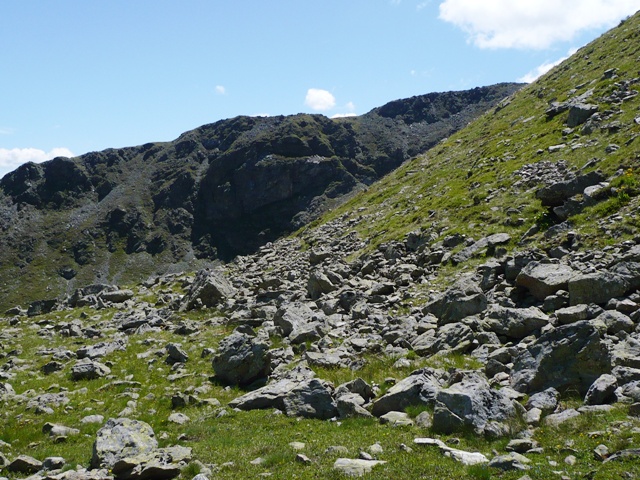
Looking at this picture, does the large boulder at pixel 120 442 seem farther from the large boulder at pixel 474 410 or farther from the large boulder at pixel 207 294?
the large boulder at pixel 207 294

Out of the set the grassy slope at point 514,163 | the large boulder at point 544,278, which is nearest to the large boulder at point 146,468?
the large boulder at point 544,278

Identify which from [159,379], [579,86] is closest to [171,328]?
[159,379]

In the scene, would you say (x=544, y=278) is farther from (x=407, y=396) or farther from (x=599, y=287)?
(x=407, y=396)

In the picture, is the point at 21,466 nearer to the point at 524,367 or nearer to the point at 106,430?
the point at 106,430

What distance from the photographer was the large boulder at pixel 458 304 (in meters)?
22.5

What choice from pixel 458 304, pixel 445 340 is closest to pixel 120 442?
pixel 445 340

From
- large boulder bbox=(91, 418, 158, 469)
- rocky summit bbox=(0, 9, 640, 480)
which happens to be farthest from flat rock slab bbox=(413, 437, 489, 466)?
large boulder bbox=(91, 418, 158, 469)

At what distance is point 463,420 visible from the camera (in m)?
12.9

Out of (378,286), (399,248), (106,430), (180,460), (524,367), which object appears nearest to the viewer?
(180,460)

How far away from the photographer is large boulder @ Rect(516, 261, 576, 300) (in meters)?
20.8

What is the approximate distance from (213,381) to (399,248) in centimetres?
2067

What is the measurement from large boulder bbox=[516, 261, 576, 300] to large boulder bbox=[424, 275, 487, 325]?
78.2 inches

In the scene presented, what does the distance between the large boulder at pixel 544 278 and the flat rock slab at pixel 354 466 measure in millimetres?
12964

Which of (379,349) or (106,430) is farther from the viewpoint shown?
(379,349)
